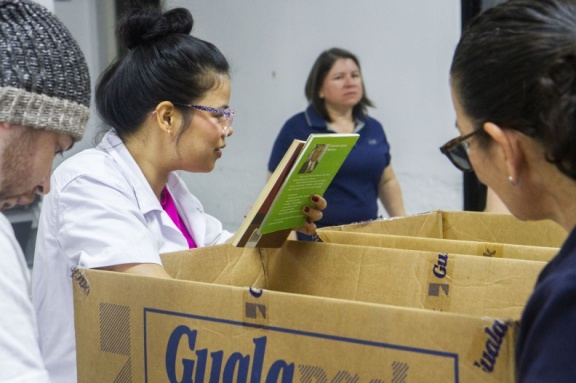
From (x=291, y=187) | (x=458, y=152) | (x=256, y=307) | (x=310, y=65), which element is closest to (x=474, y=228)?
(x=291, y=187)

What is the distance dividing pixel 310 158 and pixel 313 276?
29 cm

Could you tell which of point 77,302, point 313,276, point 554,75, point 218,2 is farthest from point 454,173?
point 554,75

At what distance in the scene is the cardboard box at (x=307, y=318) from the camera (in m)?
0.99

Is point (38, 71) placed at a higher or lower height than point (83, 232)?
higher

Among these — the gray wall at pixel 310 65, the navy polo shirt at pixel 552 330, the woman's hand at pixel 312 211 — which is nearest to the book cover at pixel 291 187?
the woman's hand at pixel 312 211

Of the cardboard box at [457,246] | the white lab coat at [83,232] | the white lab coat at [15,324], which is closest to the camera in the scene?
the white lab coat at [15,324]

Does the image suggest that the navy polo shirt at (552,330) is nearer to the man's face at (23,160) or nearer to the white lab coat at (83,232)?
the man's face at (23,160)

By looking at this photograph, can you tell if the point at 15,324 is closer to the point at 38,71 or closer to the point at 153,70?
the point at 38,71

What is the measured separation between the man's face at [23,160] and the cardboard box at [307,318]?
0.86 feet

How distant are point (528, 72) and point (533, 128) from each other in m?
0.06

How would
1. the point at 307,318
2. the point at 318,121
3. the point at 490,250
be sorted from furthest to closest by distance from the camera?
the point at 318,121 → the point at 490,250 → the point at 307,318

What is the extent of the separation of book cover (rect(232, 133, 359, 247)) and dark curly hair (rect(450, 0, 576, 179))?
1.65 feet

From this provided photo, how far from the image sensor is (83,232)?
1448 mm

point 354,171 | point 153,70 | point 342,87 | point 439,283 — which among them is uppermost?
point 153,70
